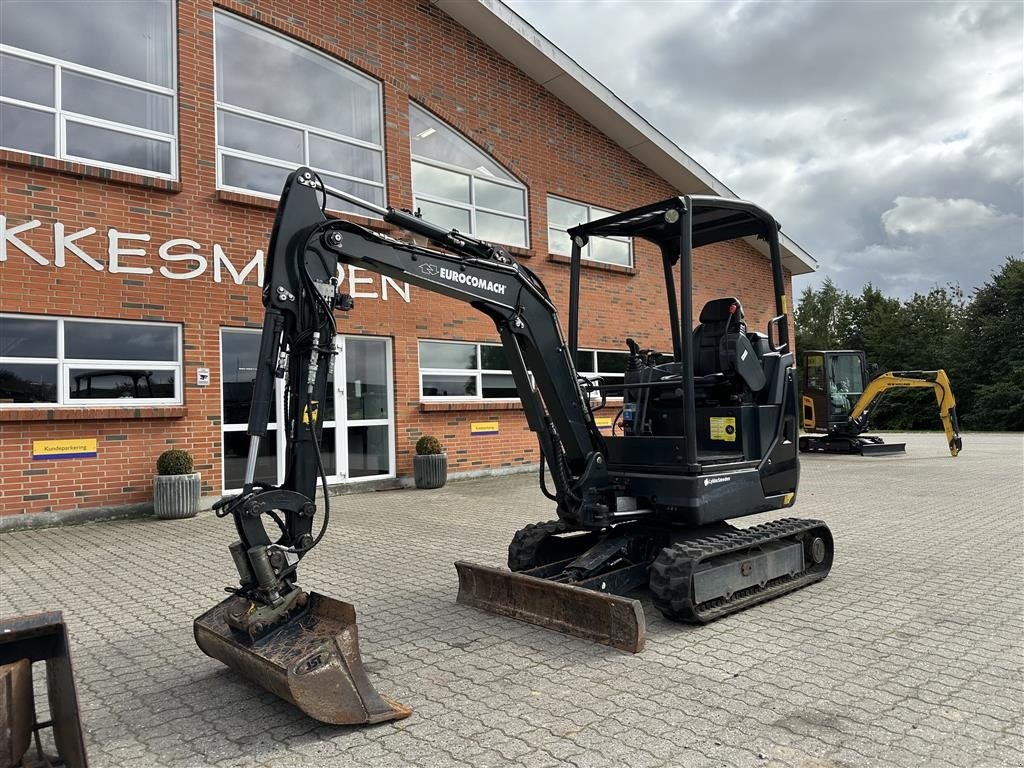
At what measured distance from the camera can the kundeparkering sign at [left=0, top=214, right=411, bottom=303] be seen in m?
9.18

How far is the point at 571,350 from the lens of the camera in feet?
19.2

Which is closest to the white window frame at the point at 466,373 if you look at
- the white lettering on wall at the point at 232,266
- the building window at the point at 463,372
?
the building window at the point at 463,372

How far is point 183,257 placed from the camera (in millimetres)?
10383

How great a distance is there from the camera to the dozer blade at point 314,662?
11.3ft

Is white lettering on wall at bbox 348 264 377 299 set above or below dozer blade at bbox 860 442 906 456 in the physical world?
above

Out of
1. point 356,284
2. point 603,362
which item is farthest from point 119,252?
point 603,362

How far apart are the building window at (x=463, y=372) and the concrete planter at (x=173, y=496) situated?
431cm

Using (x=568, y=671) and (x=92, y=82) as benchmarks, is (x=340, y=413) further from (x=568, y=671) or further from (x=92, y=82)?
(x=568, y=671)

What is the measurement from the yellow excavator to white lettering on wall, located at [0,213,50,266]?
16.7 m

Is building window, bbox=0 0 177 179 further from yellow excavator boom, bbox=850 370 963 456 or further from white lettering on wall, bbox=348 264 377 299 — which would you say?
yellow excavator boom, bbox=850 370 963 456

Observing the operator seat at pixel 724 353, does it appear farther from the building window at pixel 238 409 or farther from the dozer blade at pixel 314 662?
the building window at pixel 238 409

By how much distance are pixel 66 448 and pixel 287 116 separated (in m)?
5.87

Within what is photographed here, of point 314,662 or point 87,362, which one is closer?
point 314,662

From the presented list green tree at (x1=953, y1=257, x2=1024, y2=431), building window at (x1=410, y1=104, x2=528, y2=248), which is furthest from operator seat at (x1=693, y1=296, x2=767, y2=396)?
green tree at (x1=953, y1=257, x2=1024, y2=431)
